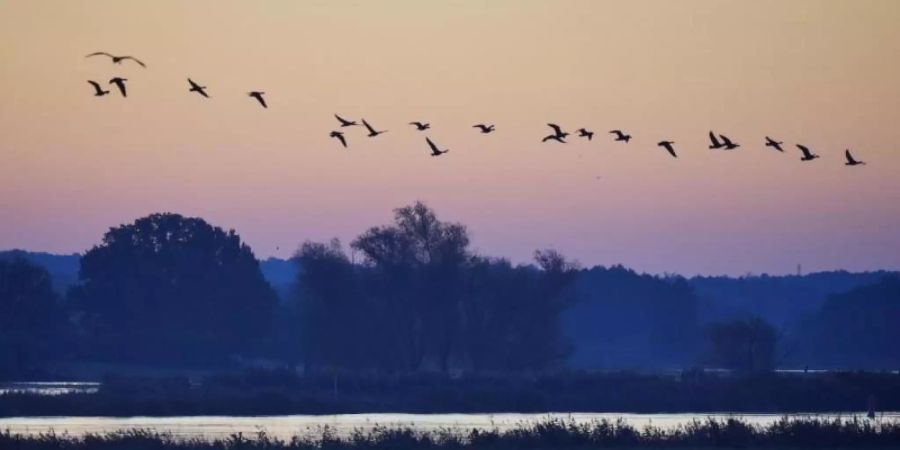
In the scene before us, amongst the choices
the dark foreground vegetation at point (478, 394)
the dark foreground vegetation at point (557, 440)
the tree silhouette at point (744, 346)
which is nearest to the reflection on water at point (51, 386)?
the dark foreground vegetation at point (478, 394)

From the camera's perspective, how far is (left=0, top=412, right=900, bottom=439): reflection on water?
62188 millimetres

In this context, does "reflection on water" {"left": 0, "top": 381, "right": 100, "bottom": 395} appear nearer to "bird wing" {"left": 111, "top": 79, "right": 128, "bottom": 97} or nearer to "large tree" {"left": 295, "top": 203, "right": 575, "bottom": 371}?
"large tree" {"left": 295, "top": 203, "right": 575, "bottom": 371}

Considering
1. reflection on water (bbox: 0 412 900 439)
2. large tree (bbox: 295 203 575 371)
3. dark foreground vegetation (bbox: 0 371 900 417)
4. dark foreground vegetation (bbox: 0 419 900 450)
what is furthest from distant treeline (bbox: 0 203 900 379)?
dark foreground vegetation (bbox: 0 419 900 450)

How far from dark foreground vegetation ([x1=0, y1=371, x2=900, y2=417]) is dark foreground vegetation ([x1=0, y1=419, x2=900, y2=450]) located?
2047 cm

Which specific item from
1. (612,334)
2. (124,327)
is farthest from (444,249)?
(612,334)

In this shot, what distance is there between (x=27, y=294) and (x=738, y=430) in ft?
238

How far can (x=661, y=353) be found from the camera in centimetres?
16912

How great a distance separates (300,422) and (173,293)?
5340 cm

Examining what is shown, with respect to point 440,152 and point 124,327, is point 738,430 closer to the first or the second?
point 440,152

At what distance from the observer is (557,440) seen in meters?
52.3

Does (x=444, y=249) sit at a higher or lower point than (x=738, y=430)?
higher

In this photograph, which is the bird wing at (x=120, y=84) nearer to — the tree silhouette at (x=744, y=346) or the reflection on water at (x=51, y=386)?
the reflection on water at (x=51, y=386)

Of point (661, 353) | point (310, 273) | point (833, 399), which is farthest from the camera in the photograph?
point (661, 353)

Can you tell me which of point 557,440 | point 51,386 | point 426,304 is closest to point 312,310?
point 426,304
